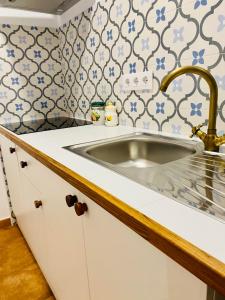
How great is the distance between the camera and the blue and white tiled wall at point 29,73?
175 cm

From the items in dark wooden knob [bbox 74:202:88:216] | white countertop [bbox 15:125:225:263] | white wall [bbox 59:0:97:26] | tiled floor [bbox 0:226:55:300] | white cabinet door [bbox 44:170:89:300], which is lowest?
tiled floor [bbox 0:226:55:300]

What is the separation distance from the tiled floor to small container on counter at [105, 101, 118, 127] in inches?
37.1

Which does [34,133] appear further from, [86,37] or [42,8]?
[42,8]

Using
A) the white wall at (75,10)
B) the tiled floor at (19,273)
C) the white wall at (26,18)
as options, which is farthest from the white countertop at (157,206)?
the white wall at (26,18)

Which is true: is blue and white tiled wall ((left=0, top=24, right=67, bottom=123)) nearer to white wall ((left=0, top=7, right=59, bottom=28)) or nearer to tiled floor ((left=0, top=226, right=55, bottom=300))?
white wall ((left=0, top=7, right=59, bottom=28))

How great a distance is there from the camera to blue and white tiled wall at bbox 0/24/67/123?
5.76 ft

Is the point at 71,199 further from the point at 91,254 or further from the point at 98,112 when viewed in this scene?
the point at 98,112

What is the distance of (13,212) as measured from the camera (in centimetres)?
188

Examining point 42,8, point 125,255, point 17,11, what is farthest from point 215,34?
point 17,11

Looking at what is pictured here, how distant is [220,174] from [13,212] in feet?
5.52

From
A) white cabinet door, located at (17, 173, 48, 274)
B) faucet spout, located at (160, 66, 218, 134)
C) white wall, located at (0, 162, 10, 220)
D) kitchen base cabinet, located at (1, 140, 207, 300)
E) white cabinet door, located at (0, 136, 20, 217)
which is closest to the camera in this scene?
kitchen base cabinet, located at (1, 140, 207, 300)

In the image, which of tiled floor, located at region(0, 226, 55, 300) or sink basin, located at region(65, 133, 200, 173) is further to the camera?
tiled floor, located at region(0, 226, 55, 300)

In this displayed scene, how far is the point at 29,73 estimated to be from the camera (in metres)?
1.84

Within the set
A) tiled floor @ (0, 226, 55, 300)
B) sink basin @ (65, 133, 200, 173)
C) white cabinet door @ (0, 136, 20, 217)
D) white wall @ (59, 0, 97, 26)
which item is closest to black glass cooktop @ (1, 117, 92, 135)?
white cabinet door @ (0, 136, 20, 217)
